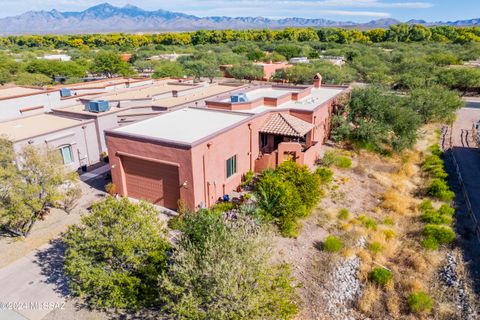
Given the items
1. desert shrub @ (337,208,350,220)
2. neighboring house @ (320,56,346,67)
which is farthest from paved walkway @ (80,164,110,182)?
neighboring house @ (320,56,346,67)

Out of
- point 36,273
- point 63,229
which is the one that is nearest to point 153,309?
point 36,273

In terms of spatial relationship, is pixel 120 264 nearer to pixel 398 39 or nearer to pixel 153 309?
pixel 153 309

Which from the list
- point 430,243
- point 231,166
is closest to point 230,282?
point 430,243

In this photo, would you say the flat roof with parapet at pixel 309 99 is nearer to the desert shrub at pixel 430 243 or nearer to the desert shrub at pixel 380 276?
the desert shrub at pixel 430 243

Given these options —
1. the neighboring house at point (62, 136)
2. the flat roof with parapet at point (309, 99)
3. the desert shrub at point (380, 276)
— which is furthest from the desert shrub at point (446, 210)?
the neighboring house at point (62, 136)

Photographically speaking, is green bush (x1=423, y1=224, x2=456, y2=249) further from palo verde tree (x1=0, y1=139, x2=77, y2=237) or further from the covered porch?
palo verde tree (x1=0, y1=139, x2=77, y2=237)

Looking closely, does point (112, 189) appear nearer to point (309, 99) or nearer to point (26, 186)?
point (26, 186)
